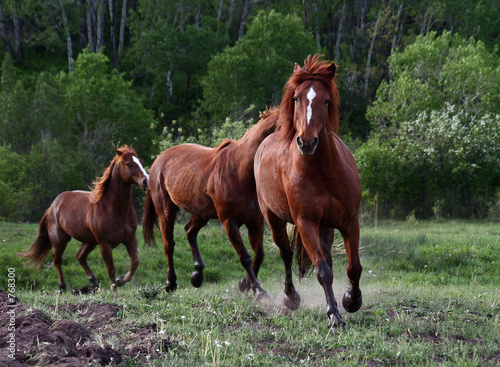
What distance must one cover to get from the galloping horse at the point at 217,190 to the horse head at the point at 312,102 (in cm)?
161

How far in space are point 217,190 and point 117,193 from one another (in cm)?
323

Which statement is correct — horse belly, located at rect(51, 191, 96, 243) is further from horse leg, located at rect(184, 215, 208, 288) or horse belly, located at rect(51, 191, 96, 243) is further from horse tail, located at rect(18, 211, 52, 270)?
horse leg, located at rect(184, 215, 208, 288)

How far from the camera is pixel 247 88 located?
41.4 m

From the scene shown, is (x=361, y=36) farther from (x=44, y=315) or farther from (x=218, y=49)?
(x=44, y=315)

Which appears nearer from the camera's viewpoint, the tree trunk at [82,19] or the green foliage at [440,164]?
the green foliage at [440,164]

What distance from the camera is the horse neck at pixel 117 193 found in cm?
980

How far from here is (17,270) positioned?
1213 cm

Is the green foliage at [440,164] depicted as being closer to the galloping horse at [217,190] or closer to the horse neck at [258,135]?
the galloping horse at [217,190]

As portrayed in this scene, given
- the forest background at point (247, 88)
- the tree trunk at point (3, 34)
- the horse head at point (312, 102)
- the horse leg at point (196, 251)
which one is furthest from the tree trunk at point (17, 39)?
the horse head at point (312, 102)

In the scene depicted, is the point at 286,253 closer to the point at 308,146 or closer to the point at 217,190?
the point at 217,190

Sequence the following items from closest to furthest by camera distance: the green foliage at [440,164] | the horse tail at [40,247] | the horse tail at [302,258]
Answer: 1. the horse tail at [302,258]
2. the horse tail at [40,247]
3. the green foliage at [440,164]

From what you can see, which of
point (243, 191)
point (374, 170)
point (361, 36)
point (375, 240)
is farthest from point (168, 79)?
point (243, 191)

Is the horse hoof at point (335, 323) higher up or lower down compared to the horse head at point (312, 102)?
lower down

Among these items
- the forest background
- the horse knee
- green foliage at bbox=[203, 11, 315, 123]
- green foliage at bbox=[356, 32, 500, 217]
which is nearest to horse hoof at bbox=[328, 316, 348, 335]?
the horse knee
